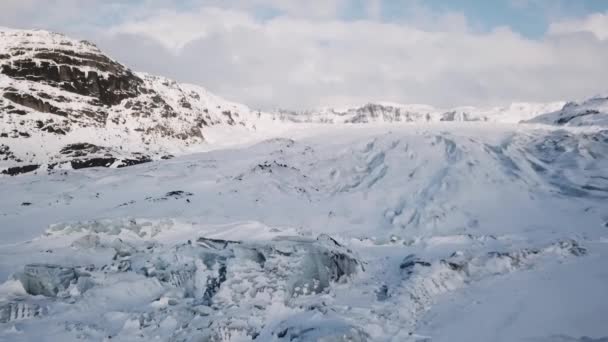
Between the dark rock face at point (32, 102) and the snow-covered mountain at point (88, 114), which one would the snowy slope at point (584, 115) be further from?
the dark rock face at point (32, 102)

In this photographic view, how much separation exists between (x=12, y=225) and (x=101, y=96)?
106 ft

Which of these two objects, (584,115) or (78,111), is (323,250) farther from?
(584,115)

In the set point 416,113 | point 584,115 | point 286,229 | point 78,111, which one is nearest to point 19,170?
point 78,111

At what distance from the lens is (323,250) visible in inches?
543

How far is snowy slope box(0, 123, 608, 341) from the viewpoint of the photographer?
10.5 metres

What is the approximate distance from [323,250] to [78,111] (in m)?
38.5

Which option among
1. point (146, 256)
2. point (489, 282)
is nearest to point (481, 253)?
point (489, 282)

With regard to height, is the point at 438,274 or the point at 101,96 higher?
the point at 101,96

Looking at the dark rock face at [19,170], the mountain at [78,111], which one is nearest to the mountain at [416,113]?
the mountain at [78,111]

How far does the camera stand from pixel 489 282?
45.5 feet

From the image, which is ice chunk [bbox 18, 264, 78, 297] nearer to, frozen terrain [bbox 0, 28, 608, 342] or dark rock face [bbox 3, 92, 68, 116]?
frozen terrain [bbox 0, 28, 608, 342]

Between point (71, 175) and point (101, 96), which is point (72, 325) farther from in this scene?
point (101, 96)

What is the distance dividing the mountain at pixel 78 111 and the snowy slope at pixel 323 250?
341 inches

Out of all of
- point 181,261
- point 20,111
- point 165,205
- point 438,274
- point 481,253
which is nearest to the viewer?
point 181,261
